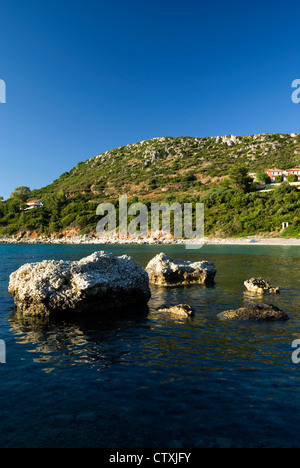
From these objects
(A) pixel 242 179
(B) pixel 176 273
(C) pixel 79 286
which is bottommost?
(B) pixel 176 273

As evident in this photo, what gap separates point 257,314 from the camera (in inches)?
477

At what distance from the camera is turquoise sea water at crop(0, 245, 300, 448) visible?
5172 mm

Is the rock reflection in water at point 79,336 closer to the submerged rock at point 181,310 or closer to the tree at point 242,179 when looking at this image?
the submerged rock at point 181,310

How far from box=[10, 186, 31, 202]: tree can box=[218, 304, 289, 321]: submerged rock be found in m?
180

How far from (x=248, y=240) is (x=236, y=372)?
232ft

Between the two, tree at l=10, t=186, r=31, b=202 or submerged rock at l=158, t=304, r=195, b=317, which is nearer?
submerged rock at l=158, t=304, r=195, b=317

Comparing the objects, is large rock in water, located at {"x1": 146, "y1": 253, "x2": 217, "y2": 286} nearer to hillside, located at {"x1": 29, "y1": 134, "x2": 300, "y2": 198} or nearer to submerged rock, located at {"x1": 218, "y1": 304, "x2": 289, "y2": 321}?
submerged rock, located at {"x1": 218, "y1": 304, "x2": 289, "y2": 321}

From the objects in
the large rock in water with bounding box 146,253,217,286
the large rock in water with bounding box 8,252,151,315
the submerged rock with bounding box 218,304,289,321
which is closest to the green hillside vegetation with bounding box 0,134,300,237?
the large rock in water with bounding box 146,253,217,286

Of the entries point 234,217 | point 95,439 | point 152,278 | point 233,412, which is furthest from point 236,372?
point 234,217

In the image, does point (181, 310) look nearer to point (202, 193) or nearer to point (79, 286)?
point (79, 286)

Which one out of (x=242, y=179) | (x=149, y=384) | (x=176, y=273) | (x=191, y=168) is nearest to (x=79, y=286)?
(x=149, y=384)

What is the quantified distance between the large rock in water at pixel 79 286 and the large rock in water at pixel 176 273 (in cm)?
591

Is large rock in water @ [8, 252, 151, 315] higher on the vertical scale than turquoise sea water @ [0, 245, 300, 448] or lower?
higher

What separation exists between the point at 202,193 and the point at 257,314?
113452 millimetres
